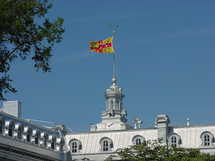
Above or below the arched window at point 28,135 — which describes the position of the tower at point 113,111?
above

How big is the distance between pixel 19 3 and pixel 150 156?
48.6m

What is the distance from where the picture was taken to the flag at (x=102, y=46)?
383ft

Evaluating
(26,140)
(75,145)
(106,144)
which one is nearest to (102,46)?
(75,145)

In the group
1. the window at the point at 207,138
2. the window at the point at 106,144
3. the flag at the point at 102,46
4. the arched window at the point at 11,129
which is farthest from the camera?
the flag at the point at 102,46

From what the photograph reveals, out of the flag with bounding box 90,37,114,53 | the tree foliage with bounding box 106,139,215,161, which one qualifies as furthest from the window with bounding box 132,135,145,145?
the flag with bounding box 90,37,114,53

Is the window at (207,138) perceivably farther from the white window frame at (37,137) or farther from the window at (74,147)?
the white window frame at (37,137)

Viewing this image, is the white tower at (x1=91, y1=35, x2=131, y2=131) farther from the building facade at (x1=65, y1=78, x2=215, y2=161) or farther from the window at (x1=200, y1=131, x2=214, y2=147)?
the window at (x1=200, y1=131, x2=214, y2=147)

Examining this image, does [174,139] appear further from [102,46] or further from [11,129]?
[11,129]

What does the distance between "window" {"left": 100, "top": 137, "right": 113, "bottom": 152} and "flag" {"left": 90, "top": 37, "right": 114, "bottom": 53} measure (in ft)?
64.6

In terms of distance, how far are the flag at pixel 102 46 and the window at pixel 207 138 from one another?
28.1 meters

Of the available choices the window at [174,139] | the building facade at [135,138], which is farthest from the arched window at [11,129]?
the window at [174,139]

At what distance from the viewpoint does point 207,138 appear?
98.7 metres

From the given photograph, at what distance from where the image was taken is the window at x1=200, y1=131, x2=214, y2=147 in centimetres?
9819

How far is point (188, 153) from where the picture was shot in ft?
282
